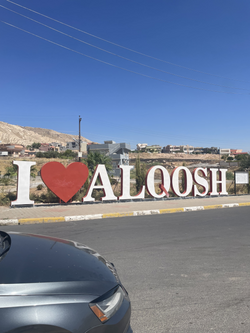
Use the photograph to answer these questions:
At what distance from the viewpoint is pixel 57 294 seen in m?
1.97

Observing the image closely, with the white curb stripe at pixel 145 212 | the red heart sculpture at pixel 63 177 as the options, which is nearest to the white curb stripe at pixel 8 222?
the red heart sculpture at pixel 63 177

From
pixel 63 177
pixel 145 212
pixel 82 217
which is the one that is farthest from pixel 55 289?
pixel 63 177

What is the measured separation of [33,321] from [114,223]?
24.5ft

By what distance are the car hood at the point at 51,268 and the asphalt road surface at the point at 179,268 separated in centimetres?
94

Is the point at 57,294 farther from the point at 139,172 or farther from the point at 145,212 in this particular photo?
the point at 139,172

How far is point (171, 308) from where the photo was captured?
3291mm

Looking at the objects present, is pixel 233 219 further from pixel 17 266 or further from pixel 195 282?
pixel 17 266

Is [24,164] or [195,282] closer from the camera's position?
[195,282]

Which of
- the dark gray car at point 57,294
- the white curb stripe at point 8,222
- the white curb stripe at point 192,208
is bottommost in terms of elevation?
the white curb stripe at point 192,208

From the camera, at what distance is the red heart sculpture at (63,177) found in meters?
12.7

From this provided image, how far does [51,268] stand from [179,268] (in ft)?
10.2

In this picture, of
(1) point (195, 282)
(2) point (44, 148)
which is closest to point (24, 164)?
(1) point (195, 282)

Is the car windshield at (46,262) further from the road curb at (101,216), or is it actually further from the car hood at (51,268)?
the road curb at (101,216)

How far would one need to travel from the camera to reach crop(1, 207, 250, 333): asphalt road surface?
3.06 meters
